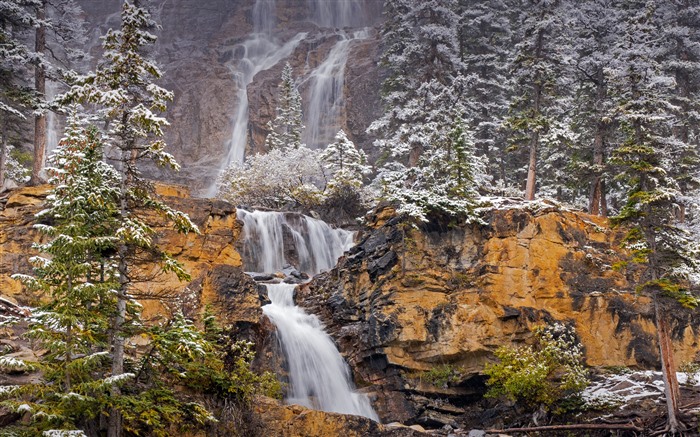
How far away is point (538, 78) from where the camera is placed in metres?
28.7

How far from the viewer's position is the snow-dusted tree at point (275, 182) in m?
37.0

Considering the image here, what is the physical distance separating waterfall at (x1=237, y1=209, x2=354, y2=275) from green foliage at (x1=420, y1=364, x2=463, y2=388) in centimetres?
1043

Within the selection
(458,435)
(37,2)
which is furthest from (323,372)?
(37,2)

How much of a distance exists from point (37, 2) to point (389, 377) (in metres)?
22.7

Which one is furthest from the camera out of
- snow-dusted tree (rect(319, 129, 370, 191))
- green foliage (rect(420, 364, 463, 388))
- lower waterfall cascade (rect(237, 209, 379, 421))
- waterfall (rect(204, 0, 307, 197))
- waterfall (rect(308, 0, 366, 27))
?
waterfall (rect(308, 0, 366, 27))

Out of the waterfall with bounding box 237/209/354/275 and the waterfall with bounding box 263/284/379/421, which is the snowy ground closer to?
the waterfall with bounding box 263/284/379/421

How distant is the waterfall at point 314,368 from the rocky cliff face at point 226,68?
33522 millimetres

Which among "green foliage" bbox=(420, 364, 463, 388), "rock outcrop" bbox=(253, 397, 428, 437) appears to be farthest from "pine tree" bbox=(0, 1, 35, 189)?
"green foliage" bbox=(420, 364, 463, 388)

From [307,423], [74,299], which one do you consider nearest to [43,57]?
[74,299]

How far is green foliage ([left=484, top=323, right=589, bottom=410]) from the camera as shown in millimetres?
18828

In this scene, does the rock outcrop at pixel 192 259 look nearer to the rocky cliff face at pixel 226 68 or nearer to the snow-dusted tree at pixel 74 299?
the snow-dusted tree at pixel 74 299

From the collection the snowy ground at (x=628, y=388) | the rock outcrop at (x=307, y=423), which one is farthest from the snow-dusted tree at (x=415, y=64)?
the rock outcrop at (x=307, y=423)

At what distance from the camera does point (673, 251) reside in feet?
57.0

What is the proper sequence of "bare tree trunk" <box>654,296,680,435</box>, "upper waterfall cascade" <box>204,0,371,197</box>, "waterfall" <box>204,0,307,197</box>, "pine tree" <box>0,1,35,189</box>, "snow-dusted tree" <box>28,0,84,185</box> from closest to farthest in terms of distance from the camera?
"bare tree trunk" <box>654,296,680,435</box> → "pine tree" <box>0,1,35,189</box> → "snow-dusted tree" <box>28,0,84,185</box> → "upper waterfall cascade" <box>204,0,371,197</box> → "waterfall" <box>204,0,307,197</box>
